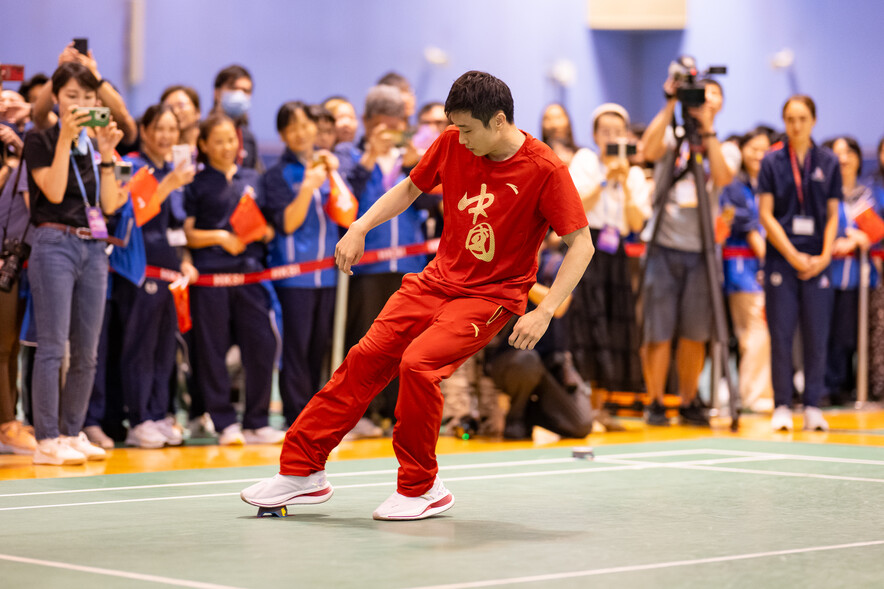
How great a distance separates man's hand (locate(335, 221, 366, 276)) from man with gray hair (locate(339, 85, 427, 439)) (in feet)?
10.9

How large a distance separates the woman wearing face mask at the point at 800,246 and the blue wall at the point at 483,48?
16.4 feet

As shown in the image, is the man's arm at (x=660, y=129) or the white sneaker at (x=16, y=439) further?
the man's arm at (x=660, y=129)

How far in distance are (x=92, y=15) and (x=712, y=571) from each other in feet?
28.6

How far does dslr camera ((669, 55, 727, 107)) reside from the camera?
834 centimetres

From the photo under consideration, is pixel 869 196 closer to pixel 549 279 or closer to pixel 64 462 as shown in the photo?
pixel 549 279

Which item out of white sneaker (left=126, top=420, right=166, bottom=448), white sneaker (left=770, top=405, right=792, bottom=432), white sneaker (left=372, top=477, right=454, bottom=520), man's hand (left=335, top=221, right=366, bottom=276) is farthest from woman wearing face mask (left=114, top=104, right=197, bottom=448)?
white sneaker (left=770, top=405, right=792, bottom=432)

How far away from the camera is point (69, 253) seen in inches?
255

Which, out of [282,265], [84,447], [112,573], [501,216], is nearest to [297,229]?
[282,265]

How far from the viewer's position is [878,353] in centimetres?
1086

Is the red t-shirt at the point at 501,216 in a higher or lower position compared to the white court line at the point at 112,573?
higher

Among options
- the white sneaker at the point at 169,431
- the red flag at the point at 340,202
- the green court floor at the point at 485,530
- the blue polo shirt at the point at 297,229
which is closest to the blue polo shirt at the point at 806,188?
the green court floor at the point at 485,530

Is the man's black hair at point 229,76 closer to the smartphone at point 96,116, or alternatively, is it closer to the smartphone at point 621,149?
the smartphone at point 96,116

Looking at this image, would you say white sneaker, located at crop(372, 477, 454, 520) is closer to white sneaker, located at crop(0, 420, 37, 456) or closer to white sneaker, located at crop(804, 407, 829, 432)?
white sneaker, located at crop(0, 420, 37, 456)

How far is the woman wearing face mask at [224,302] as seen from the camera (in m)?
7.61
